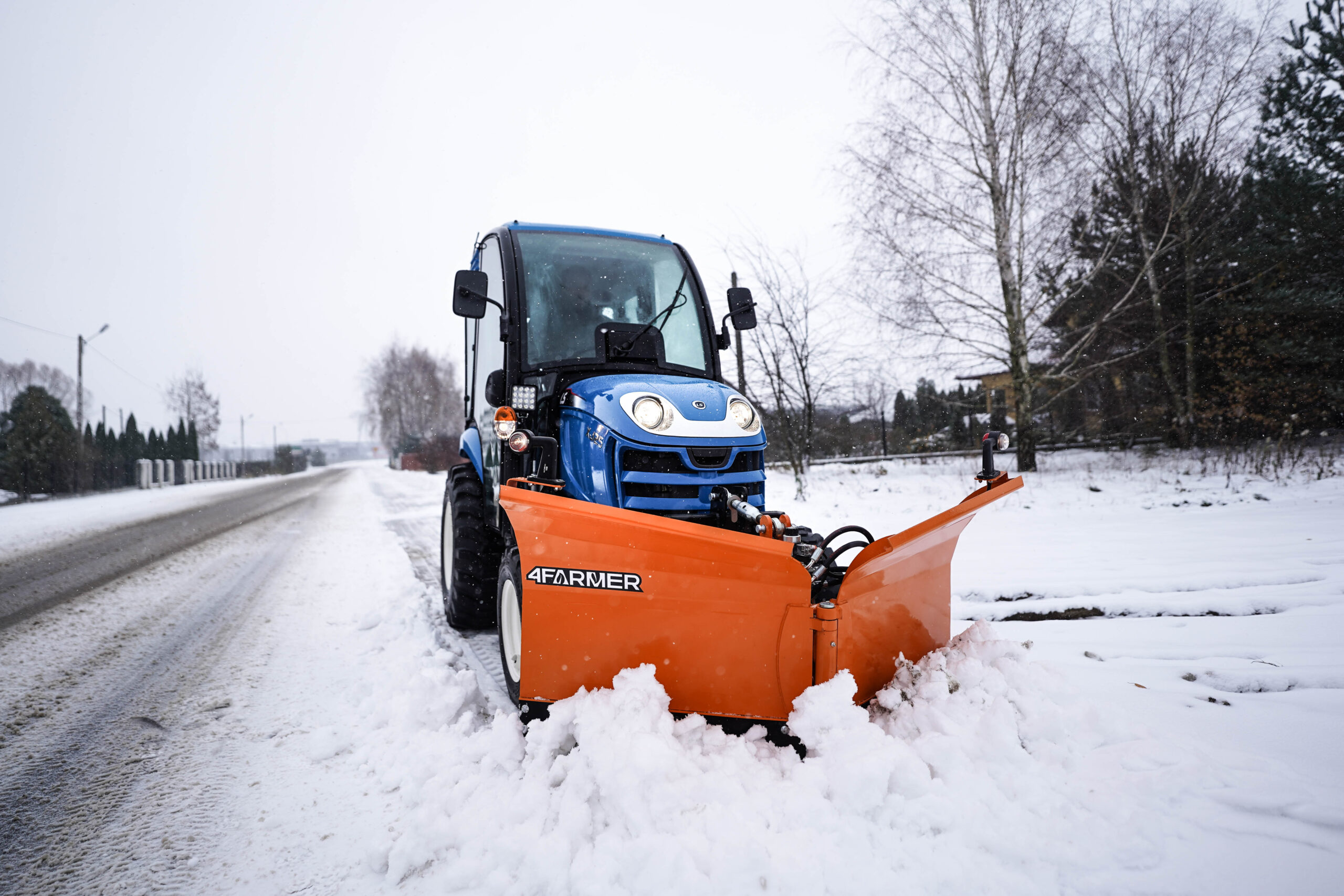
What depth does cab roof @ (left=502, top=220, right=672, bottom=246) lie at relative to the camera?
11.8ft

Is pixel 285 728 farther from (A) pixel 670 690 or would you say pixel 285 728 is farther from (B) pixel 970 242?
(B) pixel 970 242

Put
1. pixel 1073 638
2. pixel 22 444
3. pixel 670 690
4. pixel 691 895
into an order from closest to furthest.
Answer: pixel 691 895 < pixel 670 690 < pixel 1073 638 < pixel 22 444

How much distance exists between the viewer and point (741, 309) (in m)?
3.64

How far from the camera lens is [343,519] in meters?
11.2

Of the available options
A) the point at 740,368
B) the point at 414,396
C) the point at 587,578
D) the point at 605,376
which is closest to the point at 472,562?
the point at 605,376

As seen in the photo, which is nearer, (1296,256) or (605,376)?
(605,376)

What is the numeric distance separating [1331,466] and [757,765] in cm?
1129

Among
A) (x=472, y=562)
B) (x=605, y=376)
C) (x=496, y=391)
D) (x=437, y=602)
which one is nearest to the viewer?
(x=605, y=376)

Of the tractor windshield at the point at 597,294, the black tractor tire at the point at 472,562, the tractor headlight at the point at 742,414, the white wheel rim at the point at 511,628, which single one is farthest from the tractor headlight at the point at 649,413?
the black tractor tire at the point at 472,562

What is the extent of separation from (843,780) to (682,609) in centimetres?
68

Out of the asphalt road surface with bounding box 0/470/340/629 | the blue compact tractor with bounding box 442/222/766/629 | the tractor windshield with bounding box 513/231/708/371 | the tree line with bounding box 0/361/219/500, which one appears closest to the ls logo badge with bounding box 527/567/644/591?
the blue compact tractor with bounding box 442/222/766/629

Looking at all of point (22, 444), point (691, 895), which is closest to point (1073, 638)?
point (691, 895)

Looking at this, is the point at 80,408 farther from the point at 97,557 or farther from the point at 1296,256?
the point at 1296,256

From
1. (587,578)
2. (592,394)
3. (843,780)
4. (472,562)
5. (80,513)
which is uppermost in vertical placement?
(592,394)
